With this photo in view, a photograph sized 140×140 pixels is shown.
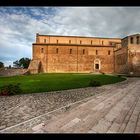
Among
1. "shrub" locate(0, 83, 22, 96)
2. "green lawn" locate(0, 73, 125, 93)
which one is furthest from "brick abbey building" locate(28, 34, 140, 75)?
"shrub" locate(0, 83, 22, 96)

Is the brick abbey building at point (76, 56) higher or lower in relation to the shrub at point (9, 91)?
higher

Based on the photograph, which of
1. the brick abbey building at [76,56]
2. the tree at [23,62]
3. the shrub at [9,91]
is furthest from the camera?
the tree at [23,62]

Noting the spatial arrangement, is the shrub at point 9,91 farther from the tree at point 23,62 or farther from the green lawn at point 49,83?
the tree at point 23,62

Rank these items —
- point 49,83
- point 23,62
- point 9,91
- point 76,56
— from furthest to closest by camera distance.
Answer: point 23,62, point 76,56, point 49,83, point 9,91

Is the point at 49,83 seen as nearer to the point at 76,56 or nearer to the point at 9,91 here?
the point at 9,91

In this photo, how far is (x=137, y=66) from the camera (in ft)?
104

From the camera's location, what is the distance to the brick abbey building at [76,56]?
3562 centimetres

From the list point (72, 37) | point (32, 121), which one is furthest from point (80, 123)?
point (72, 37)

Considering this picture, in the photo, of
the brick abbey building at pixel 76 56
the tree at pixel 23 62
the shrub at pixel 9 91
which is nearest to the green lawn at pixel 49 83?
the shrub at pixel 9 91

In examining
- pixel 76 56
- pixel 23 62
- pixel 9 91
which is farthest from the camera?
pixel 23 62

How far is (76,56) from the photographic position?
1572 inches

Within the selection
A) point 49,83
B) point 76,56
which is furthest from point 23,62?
point 49,83
